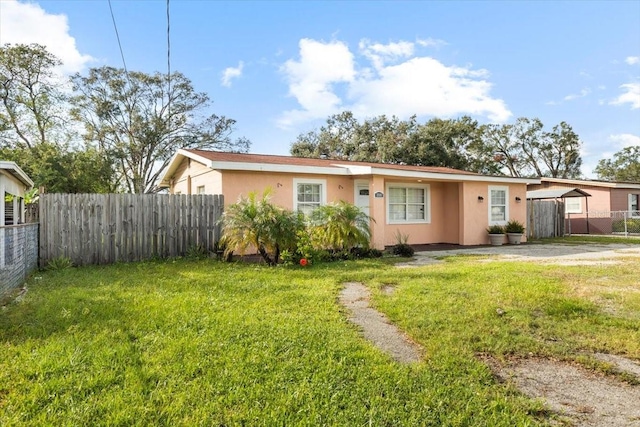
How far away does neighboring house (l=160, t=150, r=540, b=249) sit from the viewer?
10.4 metres

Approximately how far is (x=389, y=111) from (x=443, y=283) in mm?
27339

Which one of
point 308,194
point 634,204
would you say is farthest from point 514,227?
point 634,204

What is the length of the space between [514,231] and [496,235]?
1.00 metres

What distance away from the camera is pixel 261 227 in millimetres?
7973

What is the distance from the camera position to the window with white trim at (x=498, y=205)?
1387 centimetres

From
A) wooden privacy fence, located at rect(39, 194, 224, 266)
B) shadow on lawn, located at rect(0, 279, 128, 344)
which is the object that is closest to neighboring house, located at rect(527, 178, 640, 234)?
wooden privacy fence, located at rect(39, 194, 224, 266)

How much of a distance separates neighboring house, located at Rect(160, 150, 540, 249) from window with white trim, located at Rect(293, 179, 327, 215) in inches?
1.1

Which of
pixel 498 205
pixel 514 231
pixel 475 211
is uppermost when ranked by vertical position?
pixel 498 205

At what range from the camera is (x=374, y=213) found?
11109 millimetres

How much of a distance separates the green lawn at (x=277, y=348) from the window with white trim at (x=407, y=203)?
21.3 feet

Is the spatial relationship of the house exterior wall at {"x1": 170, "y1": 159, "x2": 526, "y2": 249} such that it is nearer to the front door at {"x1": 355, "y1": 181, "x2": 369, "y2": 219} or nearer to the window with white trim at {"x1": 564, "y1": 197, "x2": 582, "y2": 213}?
the front door at {"x1": 355, "y1": 181, "x2": 369, "y2": 219}

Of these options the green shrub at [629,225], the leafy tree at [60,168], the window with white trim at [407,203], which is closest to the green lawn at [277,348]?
the window with white trim at [407,203]

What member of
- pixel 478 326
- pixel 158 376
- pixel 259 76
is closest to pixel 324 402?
pixel 158 376

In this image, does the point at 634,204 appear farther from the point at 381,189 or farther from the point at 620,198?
the point at 381,189
